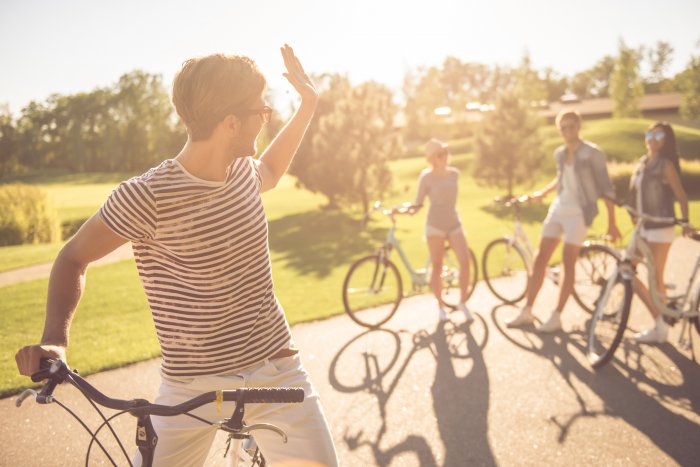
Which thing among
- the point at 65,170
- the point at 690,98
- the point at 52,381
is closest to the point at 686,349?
the point at 52,381

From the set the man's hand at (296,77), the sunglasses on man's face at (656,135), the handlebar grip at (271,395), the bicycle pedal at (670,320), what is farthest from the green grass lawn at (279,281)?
the handlebar grip at (271,395)

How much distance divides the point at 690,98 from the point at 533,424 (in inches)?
2174

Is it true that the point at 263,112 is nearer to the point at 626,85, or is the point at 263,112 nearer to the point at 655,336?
the point at 655,336

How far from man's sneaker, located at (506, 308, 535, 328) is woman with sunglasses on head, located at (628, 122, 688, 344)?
1.20 metres

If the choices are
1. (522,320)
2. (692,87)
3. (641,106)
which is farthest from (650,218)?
(641,106)

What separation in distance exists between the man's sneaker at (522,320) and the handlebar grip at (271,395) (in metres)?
5.59

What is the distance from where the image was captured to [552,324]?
20.9ft

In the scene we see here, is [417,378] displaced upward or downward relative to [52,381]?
downward

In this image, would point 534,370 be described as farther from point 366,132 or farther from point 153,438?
point 366,132

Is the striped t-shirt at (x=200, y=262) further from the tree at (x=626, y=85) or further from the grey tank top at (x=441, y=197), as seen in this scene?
the tree at (x=626, y=85)

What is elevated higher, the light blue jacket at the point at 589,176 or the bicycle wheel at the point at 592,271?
the light blue jacket at the point at 589,176

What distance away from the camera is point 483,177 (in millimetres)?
25609

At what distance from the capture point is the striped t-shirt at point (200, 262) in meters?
1.76

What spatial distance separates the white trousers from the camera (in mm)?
1856
